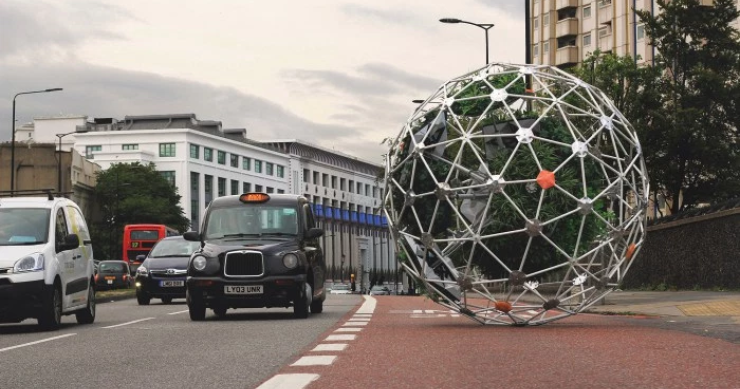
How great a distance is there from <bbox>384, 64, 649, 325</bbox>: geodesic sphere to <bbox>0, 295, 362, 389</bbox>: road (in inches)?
78.1

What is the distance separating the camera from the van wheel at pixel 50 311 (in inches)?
749

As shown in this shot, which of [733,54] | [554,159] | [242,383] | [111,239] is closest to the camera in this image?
[242,383]

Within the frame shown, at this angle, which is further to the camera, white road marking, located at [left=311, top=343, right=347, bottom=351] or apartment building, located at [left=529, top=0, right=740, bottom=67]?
apartment building, located at [left=529, top=0, right=740, bottom=67]

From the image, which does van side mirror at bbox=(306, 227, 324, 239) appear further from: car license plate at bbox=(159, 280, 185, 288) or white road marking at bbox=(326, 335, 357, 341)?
car license plate at bbox=(159, 280, 185, 288)

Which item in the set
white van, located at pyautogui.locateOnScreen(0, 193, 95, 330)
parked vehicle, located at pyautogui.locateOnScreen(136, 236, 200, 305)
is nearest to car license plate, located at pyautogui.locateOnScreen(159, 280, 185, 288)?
parked vehicle, located at pyautogui.locateOnScreen(136, 236, 200, 305)

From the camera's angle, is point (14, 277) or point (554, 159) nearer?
point (554, 159)

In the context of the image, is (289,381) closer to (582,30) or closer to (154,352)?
(154,352)

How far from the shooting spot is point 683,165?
143 ft

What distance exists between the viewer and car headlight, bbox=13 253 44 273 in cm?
1884

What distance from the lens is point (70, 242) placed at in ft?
65.8

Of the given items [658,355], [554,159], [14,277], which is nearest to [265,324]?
[14,277]

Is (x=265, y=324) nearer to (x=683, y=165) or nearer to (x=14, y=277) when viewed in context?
(x=14, y=277)

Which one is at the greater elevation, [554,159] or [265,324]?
[554,159]

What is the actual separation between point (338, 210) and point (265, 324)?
160006 mm
